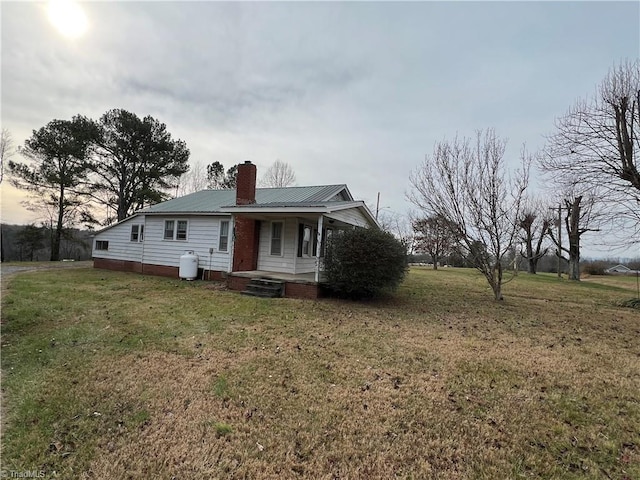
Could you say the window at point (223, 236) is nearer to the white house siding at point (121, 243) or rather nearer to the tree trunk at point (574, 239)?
the white house siding at point (121, 243)

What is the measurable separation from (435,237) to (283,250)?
1688cm

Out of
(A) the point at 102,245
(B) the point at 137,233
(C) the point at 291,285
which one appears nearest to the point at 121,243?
(B) the point at 137,233

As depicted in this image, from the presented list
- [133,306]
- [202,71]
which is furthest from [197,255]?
[202,71]

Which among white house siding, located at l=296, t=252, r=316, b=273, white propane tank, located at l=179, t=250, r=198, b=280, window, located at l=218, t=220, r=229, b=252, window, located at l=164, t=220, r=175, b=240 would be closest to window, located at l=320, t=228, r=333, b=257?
white house siding, located at l=296, t=252, r=316, b=273

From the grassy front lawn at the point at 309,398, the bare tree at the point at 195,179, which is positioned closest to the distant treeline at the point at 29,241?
the bare tree at the point at 195,179

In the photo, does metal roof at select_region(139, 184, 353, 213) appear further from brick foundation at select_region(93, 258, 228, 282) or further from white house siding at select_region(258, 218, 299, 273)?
brick foundation at select_region(93, 258, 228, 282)

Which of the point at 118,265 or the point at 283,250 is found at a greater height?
the point at 283,250

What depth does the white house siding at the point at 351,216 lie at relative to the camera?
12.1 meters

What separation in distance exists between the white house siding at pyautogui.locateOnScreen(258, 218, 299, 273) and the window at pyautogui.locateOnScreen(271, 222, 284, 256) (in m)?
0.15

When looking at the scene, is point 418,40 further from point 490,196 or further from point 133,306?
point 133,306

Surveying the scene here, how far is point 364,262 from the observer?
31.8 feet

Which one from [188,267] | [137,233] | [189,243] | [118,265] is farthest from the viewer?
[118,265]

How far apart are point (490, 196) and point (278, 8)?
9.04 metres

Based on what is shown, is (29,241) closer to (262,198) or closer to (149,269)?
(149,269)
